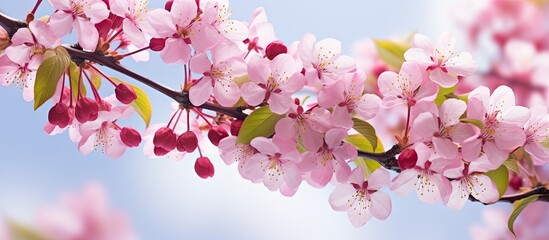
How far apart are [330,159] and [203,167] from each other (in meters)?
0.11

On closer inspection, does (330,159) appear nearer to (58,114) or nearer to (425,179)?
(425,179)

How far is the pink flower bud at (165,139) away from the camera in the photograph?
1.71 feet

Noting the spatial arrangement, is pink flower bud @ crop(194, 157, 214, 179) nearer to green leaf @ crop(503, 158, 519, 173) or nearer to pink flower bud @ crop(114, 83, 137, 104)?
pink flower bud @ crop(114, 83, 137, 104)

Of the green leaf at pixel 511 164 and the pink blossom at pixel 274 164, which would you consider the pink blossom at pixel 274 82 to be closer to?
the pink blossom at pixel 274 164

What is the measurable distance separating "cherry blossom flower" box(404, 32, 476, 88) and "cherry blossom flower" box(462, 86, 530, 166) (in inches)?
0.9

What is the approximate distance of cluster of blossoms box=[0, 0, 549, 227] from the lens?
48 centimetres

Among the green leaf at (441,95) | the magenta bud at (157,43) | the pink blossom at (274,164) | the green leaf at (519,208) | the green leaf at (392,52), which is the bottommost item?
the green leaf at (519,208)

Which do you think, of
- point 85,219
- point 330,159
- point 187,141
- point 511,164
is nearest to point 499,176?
point 511,164

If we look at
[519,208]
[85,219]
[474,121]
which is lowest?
[85,219]

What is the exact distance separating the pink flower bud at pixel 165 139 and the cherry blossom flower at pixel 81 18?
0.27 ft

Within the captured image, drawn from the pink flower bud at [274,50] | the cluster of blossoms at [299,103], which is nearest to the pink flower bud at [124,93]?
the cluster of blossoms at [299,103]

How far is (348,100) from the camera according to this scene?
49 cm

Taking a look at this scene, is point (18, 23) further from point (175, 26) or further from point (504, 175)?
point (504, 175)

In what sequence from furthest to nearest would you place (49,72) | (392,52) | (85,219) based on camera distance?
1. (85,219)
2. (392,52)
3. (49,72)
